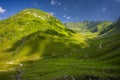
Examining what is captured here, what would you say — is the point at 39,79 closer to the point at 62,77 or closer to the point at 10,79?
the point at 62,77

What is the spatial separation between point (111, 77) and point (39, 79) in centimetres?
2783

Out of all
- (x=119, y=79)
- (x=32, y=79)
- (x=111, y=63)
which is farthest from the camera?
(x=111, y=63)

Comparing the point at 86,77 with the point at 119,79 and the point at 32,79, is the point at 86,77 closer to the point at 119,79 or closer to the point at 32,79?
the point at 119,79

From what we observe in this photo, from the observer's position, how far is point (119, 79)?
81562 millimetres

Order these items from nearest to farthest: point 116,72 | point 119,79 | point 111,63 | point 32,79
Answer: point 119,79 < point 116,72 < point 32,79 < point 111,63

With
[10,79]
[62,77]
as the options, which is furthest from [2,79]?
[62,77]

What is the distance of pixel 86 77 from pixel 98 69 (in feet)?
46.7

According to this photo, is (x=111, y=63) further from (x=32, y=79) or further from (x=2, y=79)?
(x=2, y=79)

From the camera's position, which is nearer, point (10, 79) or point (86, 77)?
point (86, 77)

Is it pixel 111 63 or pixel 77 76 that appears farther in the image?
pixel 111 63

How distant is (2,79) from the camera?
11106 cm

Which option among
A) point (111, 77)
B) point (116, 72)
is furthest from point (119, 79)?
point (116, 72)

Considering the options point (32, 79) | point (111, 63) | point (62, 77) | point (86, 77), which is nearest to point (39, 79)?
point (32, 79)

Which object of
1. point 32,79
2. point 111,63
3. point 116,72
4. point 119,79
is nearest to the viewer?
point 119,79
